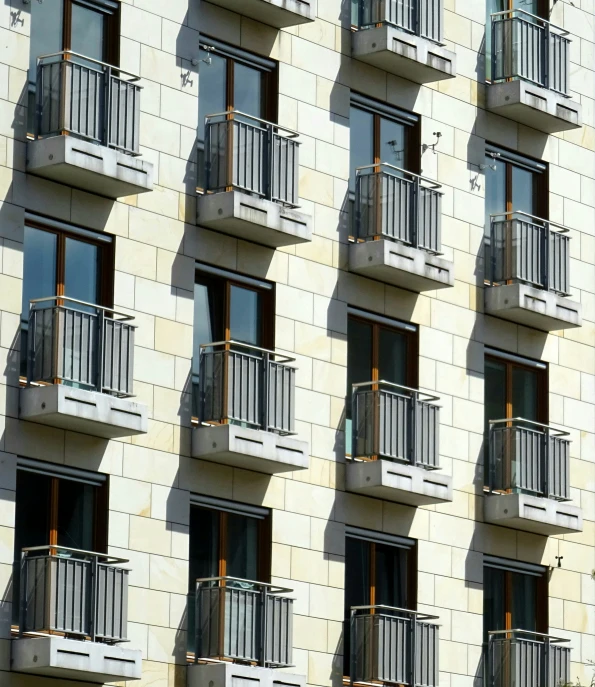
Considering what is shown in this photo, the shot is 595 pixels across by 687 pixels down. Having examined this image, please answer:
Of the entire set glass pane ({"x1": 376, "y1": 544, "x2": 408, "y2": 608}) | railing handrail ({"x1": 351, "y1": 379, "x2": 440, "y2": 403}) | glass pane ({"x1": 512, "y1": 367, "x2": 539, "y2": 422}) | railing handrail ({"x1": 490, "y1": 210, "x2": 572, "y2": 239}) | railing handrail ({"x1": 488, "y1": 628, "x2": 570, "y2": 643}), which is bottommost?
railing handrail ({"x1": 488, "y1": 628, "x2": 570, "y2": 643})

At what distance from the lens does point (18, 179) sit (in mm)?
31734

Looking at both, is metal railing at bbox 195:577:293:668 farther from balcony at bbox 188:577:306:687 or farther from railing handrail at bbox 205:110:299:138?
railing handrail at bbox 205:110:299:138

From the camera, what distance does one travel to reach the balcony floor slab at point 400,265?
36.6 metres

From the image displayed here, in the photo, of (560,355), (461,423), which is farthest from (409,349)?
(560,355)

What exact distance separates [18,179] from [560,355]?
1298 cm

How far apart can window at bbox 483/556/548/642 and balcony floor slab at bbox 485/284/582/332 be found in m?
4.34

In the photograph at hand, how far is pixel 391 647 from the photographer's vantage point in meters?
35.5

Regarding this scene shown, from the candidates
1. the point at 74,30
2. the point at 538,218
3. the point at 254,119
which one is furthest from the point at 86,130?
the point at 538,218

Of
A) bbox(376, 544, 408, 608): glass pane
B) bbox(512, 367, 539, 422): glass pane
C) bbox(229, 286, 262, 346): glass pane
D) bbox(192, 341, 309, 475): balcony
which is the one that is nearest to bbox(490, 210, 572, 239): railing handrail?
bbox(512, 367, 539, 422): glass pane

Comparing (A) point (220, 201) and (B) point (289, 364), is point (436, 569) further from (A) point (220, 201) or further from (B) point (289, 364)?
(A) point (220, 201)

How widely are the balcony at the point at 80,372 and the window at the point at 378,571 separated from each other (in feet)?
18.7

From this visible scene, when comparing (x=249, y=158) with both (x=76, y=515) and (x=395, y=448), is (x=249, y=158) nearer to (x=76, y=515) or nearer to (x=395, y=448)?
(x=395, y=448)

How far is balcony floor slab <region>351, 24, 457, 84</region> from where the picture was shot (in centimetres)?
3748

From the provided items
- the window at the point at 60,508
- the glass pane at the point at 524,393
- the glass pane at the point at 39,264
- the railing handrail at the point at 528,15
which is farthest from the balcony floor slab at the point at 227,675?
the railing handrail at the point at 528,15
